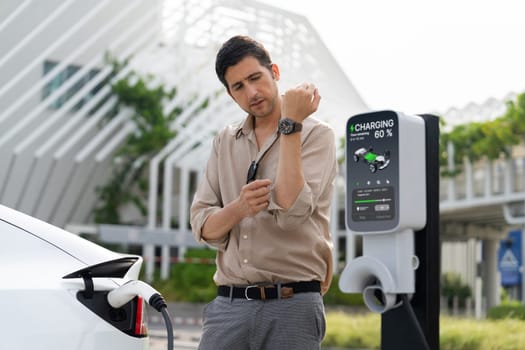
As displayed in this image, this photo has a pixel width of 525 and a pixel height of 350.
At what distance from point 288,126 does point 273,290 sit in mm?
445

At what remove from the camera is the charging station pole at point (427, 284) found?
8.50ft

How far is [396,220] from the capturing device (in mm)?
2465

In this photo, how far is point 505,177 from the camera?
21844 mm

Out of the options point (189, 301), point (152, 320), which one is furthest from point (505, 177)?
point (152, 320)

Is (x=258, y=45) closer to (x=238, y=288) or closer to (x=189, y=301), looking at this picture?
(x=238, y=288)

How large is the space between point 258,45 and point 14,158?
19.9 metres

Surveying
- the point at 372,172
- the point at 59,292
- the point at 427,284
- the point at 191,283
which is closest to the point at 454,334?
the point at 427,284

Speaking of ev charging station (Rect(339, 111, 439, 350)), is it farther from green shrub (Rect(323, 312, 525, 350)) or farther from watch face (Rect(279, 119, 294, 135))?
green shrub (Rect(323, 312, 525, 350))

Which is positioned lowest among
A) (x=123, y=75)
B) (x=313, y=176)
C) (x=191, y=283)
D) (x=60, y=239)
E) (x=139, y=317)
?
(x=191, y=283)

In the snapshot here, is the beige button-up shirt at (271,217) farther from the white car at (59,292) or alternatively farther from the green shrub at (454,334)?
the green shrub at (454,334)

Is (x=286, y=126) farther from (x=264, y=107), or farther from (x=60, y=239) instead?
(x=60, y=239)

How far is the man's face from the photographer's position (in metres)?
2.29

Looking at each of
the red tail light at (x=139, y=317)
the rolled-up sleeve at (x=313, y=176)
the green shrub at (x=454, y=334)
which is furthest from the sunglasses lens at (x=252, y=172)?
the green shrub at (x=454, y=334)

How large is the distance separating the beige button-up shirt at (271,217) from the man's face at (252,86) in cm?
9
